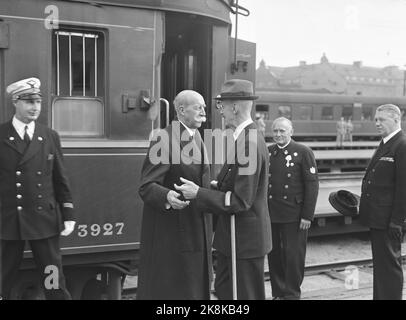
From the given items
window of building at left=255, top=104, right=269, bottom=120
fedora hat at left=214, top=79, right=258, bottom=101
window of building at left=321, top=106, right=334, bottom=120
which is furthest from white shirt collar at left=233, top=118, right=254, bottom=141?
window of building at left=321, top=106, right=334, bottom=120

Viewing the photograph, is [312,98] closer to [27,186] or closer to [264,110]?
[264,110]

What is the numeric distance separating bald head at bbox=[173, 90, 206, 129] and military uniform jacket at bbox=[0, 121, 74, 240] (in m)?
0.98

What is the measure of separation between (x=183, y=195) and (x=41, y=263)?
3.83ft

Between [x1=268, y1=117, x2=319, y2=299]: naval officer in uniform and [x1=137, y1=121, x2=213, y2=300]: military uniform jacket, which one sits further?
[x1=268, y1=117, x2=319, y2=299]: naval officer in uniform

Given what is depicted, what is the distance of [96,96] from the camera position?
441cm

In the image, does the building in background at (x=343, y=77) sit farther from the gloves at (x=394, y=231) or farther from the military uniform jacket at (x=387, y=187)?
the gloves at (x=394, y=231)

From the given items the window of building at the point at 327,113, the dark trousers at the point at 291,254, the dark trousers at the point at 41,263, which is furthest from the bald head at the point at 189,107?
the window of building at the point at 327,113

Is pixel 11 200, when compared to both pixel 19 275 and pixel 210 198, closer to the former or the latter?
pixel 19 275

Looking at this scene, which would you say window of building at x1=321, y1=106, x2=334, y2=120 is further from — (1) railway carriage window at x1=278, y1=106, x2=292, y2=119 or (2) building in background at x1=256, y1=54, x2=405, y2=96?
(2) building in background at x1=256, y1=54, x2=405, y2=96

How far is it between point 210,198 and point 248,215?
0.36 metres

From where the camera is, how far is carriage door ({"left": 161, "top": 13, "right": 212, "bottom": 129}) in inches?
201

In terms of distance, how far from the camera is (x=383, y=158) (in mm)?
4398

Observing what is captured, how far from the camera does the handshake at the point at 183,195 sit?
3215 mm

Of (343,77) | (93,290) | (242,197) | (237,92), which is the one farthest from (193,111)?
(343,77)
